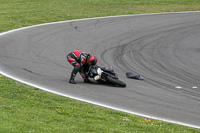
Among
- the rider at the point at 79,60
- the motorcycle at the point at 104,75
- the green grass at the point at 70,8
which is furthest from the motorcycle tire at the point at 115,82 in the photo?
the green grass at the point at 70,8

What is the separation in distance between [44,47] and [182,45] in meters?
8.46

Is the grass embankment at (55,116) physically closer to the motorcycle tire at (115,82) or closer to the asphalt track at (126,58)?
the asphalt track at (126,58)

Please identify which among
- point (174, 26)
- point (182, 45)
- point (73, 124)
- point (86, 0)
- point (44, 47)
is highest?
point (86, 0)

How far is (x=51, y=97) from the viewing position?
1187cm

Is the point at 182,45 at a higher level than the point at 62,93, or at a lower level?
higher

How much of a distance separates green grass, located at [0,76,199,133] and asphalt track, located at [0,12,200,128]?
3.15 ft

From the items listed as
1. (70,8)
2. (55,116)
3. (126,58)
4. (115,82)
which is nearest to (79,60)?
(115,82)

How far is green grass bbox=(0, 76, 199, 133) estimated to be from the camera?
27.9 ft

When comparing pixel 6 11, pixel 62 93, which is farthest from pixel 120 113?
pixel 6 11

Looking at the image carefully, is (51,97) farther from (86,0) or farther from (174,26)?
(86,0)

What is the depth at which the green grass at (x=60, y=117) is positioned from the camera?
8516 millimetres

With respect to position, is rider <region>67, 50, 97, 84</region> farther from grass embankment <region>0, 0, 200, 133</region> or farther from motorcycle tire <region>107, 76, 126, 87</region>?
grass embankment <region>0, 0, 200, 133</region>

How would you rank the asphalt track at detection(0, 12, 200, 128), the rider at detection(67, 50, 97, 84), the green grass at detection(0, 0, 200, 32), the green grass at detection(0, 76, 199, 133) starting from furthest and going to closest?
1. the green grass at detection(0, 0, 200, 32)
2. the rider at detection(67, 50, 97, 84)
3. the asphalt track at detection(0, 12, 200, 128)
4. the green grass at detection(0, 76, 199, 133)

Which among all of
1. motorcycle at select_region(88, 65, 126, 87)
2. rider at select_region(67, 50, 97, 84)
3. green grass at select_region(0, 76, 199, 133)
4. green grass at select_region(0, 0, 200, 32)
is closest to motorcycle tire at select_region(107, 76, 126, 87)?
motorcycle at select_region(88, 65, 126, 87)
